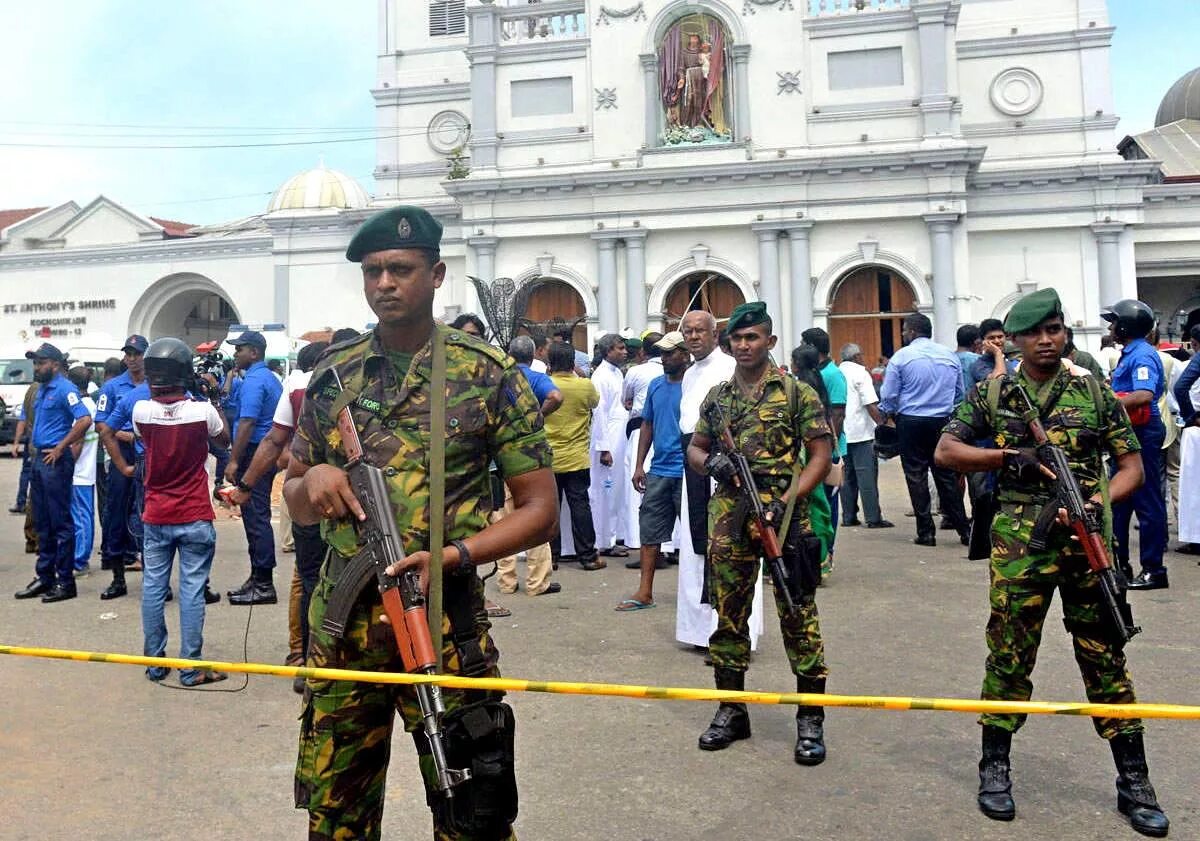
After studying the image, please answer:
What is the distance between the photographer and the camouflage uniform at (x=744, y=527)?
4270 millimetres

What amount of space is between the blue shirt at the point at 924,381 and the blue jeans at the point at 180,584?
250 inches

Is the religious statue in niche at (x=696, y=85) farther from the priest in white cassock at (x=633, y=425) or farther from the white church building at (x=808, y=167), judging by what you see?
the priest in white cassock at (x=633, y=425)

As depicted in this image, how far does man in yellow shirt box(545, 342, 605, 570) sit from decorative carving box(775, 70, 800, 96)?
19.1 meters

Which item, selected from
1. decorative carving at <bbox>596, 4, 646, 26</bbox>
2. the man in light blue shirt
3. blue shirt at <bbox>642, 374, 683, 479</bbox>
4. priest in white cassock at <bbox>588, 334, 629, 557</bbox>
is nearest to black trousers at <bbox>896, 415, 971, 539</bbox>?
the man in light blue shirt

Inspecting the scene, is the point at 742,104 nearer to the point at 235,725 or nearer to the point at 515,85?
the point at 515,85

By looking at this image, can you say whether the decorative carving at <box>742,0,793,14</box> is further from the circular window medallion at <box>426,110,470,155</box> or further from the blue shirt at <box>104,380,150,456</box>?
the blue shirt at <box>104,380,150,456</box>

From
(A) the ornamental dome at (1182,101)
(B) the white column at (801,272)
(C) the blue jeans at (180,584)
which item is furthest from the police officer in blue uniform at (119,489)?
(A) the ornamental dome at (1182,101)

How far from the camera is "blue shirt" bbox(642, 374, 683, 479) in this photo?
22.7ft

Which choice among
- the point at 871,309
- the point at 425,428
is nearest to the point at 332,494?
the point at 425,428

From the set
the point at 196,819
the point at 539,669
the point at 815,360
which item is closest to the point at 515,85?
the point at 815,360

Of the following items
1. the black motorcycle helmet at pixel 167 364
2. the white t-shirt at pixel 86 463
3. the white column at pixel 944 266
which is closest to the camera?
the black motorcycle helmet at pixel 167 364

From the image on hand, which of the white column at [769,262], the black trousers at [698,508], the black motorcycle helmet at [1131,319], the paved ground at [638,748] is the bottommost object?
the paved ground at [638,748]

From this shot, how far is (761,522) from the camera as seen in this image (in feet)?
14.0

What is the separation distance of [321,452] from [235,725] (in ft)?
8.75
